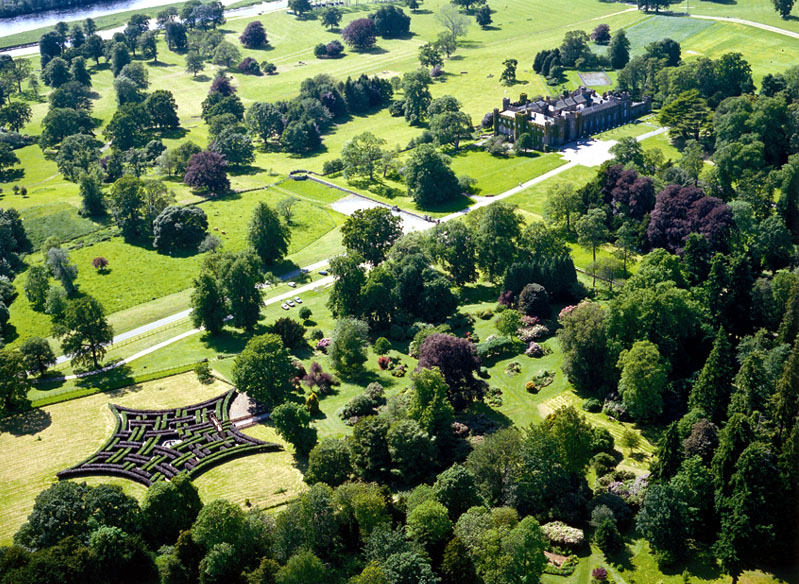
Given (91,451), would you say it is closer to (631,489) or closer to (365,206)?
(631,489)

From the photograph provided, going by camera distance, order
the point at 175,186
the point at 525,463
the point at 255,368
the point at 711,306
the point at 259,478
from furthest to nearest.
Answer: the point at 175,186 < the point at 711,306 < the point at 255,368 < the point at 259,478 < the point at 525,463

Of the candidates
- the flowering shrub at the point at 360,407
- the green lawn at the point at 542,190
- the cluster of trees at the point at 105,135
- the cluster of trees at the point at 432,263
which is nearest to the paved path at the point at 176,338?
the cluster of trees at the point at 432,263

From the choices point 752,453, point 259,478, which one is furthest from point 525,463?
point 259,478

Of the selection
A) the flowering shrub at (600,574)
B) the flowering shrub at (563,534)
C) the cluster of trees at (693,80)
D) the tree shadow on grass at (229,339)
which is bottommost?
the flowering shrub at (600,574)

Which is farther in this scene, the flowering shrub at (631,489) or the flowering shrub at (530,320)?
the flowering shrub at (530,320)

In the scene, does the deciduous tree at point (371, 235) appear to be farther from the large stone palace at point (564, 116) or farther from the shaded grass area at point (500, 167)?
the large stone palace at point (564, 116)

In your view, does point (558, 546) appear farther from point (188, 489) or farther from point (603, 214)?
point (603, 214)

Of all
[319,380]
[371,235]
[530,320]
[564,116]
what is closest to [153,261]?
[371,235]
